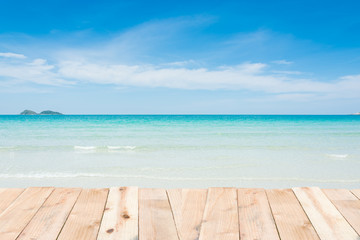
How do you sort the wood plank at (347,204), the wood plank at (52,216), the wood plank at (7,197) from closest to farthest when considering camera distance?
the wood plank at (52,216) → the wood plank at (347,204) → the wood plank at (7,197)

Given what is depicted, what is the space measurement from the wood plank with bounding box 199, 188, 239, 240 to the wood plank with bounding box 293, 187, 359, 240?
570 mm

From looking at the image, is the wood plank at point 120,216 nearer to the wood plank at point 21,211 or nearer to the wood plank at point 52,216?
the wood plank at point 52,216

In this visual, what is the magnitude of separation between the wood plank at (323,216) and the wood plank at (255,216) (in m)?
0.31

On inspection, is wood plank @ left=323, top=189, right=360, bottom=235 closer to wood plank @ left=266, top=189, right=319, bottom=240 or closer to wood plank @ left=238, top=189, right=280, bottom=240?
wood plank @ left=266, top=189, right=319, bottom=240

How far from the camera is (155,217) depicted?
202cm

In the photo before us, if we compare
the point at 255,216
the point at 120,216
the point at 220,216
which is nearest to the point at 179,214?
the point at 220,216

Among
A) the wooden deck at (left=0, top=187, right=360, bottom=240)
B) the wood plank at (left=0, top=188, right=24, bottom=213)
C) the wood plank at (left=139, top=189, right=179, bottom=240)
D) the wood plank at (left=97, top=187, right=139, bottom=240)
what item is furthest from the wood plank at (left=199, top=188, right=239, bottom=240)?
the wood plank at (left=0, top=188, right=24, bottom=213)

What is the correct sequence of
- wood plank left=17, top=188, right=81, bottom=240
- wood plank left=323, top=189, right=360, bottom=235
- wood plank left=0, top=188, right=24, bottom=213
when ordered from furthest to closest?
wood plank left=0, top=188, right=24, bottom=213 → wood plank left=323, top=189, right=360, bottom=235 → wood plank left=17, top=188, right=81, bottom=240

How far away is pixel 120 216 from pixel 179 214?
17.6 inches

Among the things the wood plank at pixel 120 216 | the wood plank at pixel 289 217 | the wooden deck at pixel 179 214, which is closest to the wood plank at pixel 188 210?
the wooden deck at pixel 179 214

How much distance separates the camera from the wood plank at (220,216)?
181 cm

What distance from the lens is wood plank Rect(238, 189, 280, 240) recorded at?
1.80 metres

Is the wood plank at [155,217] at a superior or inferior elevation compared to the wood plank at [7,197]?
inferior

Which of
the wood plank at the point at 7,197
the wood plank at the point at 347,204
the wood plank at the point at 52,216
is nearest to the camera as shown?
the wood plank at the point at 52,216
